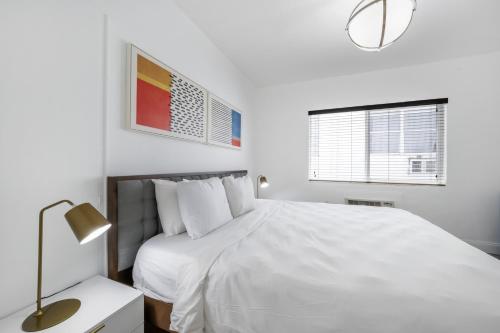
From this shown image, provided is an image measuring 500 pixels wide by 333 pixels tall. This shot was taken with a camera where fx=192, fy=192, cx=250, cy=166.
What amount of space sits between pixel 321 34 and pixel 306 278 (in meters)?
2.41

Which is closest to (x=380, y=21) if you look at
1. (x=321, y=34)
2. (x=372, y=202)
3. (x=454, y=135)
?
(x=321, y=34)

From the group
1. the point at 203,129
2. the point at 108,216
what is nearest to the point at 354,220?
the point at 203,129

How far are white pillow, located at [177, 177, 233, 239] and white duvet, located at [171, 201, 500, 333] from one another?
0.16 m

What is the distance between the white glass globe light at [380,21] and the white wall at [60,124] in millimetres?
1625

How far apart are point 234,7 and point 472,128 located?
3353 mm

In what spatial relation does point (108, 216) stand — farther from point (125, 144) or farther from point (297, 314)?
point (297, 314)

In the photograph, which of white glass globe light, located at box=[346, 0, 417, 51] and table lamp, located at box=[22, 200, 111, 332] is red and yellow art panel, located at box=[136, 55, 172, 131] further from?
white glass globe light, located at box=[346, 0, 417, 51]

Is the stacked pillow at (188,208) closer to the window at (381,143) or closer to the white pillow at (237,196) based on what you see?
the white pillow at (237,196)

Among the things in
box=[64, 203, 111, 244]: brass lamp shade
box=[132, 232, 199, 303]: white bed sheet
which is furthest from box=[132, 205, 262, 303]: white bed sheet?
box=[64, 203, 111, 244]: brass lamp shade

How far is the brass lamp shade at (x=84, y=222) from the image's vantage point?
75 cm

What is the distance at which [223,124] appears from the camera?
2514 mm

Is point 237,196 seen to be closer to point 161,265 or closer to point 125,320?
point 161,265

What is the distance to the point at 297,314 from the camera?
792 mm

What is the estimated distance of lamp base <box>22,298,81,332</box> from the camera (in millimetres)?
766
